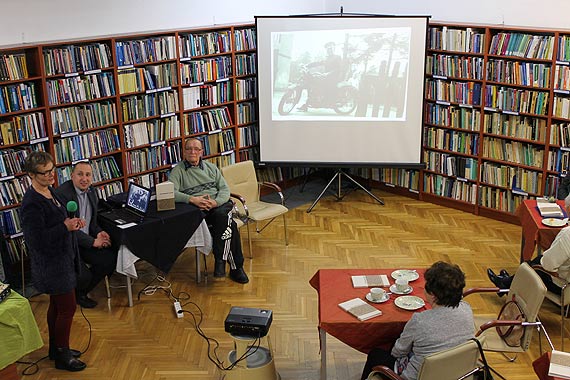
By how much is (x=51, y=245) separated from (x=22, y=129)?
2.08 meters

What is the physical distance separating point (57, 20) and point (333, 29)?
303cm

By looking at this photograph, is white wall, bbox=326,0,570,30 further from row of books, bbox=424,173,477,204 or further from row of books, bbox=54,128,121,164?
row of books, bbox=54,128,121,164

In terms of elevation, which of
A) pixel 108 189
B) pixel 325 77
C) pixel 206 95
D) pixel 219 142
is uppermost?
pixel 325 77

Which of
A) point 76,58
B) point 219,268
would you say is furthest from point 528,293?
point 76,58

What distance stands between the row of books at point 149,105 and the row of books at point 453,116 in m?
3.03

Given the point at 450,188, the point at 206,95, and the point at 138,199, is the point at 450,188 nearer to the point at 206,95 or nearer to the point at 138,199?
the point at 206,95

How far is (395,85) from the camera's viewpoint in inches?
320

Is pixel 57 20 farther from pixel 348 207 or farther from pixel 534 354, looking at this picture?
pixel 534 354

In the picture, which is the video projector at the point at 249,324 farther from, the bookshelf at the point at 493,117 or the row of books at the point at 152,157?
the bookshelf at the point at 493,117

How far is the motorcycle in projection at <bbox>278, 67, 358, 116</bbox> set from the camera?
8219 mm

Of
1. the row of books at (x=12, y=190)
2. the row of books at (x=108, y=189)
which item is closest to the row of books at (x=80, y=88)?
the row of books at (x=12, y=190)

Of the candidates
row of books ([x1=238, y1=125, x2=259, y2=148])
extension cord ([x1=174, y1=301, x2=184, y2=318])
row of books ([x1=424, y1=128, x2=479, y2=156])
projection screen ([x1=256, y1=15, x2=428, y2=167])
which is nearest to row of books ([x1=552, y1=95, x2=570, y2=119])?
row of books ([x1=424, y1=128, x2=479, y2=156])

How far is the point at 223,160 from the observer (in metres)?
8.47

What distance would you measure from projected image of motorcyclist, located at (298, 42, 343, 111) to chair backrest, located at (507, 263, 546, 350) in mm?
3966
